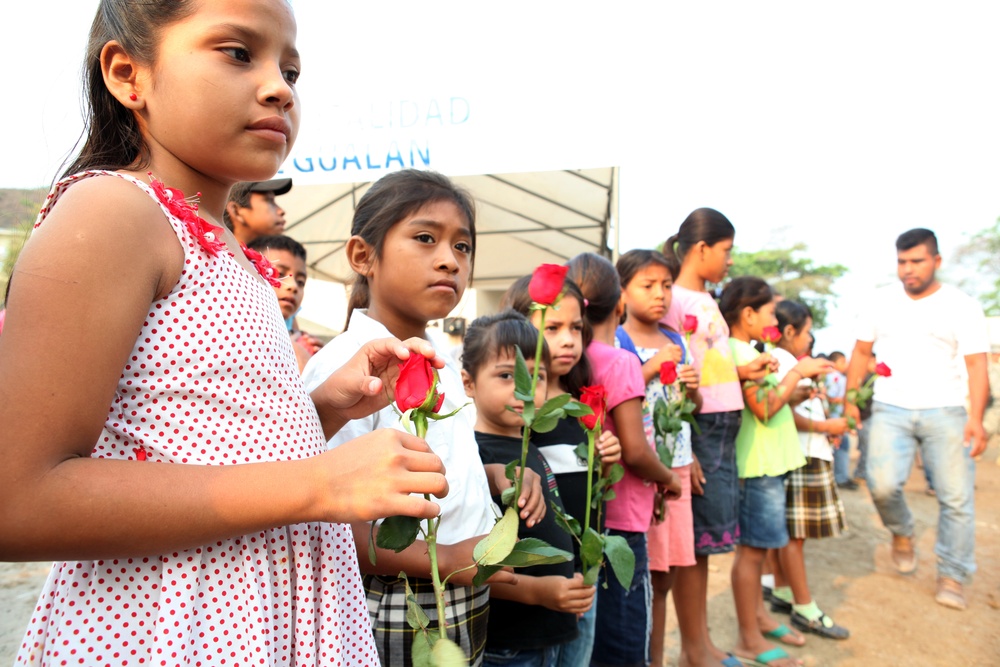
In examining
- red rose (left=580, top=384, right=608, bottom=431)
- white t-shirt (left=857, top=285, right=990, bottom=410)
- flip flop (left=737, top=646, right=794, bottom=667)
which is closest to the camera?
red rose (left=580, top=384, right=608, bottom=431)

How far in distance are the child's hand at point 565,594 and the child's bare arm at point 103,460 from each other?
3.13 feet

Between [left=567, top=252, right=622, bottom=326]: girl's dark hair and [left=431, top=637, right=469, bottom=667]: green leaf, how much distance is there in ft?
6.21

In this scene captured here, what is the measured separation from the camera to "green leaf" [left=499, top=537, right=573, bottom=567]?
92 centimetres

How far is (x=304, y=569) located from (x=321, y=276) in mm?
7865

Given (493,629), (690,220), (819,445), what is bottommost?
(493,629)

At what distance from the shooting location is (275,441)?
861 millimetres

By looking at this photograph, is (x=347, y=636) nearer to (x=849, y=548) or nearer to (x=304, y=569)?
(x=304, y=569)

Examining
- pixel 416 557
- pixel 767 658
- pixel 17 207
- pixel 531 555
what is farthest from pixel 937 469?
pixel 17 207

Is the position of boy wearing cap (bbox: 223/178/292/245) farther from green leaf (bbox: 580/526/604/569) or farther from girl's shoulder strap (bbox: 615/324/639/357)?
green leaf (bbox: 580/526/604/569)

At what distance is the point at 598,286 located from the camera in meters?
2.64

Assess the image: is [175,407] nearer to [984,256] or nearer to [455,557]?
[455,557]

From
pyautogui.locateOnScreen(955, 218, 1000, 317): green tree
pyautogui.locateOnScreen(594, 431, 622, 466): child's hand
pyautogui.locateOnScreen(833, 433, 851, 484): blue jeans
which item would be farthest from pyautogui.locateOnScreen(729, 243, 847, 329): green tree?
pyautogui.locateOnScreen(594, 431, 622, 466): child's hand

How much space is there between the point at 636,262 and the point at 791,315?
2.42m

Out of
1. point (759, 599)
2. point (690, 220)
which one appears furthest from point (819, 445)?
point (690, 220)
